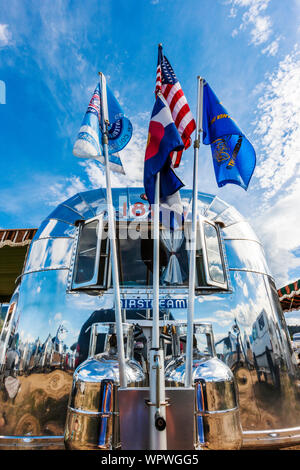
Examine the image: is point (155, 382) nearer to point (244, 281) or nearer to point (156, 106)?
point (244, 281)

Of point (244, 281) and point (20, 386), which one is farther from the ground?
point (244, 281)

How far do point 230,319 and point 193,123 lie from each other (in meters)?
2.57

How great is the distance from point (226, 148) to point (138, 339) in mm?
2835

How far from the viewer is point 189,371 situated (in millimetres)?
2518

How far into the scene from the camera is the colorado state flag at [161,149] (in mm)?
3270

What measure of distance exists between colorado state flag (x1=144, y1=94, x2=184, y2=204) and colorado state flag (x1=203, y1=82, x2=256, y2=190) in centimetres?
98

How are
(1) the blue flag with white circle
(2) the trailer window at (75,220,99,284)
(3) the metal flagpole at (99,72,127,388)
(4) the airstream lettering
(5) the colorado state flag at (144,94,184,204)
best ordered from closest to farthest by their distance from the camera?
(3) the metal flagpole at (99,72,127,388) < (5) the colorado state flag at (144,94,184,204) < (1) the blue flag with white circle < (4) the airstream lettering < (2) the trailer window at (75,220,99,284)

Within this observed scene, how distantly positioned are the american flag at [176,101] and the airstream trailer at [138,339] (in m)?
1.14

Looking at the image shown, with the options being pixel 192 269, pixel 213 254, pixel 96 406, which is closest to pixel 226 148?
pixel 213 254

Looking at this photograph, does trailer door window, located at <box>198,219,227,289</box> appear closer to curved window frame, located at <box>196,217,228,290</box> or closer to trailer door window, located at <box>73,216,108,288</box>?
curved window frame, located at <box>196,217,228,290</box>

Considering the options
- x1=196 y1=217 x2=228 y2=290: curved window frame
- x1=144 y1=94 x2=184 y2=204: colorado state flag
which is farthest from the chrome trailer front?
x1=144 y1=94 x2=184 y2=204: colorado state flag

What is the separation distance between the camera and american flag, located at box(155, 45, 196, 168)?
12.6ft
